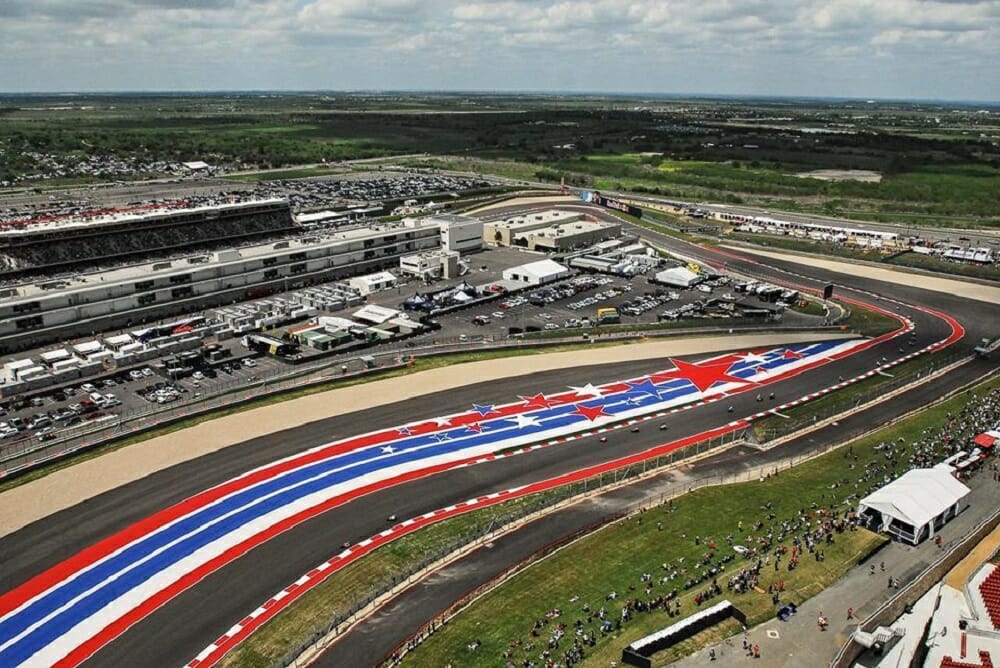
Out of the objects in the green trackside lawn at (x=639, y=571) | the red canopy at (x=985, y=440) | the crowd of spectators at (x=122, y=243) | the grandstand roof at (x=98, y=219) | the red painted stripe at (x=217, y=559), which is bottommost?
the red painted stripe at (x=217, y=559)

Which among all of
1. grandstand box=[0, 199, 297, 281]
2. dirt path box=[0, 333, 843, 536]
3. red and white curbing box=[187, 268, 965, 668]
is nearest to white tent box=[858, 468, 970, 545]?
red and white curbing box=[187, 268, 965, 668]

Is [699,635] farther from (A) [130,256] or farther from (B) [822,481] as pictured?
(A) [130,256]

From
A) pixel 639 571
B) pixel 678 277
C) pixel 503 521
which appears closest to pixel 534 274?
pixel 678 277

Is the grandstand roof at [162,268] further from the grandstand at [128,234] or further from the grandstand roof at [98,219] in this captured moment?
the grandstand roof at [98,219]

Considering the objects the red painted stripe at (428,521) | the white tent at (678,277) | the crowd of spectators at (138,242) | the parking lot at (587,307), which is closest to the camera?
the red painted stripe at (428,521)

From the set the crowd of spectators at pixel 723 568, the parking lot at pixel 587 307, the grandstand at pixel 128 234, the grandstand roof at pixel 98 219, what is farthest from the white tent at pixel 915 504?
the grandstand roof at pixel 98 219

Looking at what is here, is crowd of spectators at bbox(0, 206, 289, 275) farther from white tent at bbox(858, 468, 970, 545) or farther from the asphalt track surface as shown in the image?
white tent at bbox(858, 468, 970, 545)
